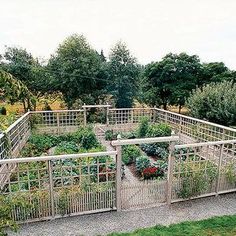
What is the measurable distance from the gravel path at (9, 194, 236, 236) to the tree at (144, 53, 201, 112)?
40.4 feet

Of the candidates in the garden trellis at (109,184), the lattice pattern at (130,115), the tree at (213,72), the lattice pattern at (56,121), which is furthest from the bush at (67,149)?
the tree at (213,72)

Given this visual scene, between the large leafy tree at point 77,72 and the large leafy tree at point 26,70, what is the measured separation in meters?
0.72

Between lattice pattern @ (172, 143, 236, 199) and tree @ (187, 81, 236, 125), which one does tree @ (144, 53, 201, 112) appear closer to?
tree @ (187, 81, 236, 125)

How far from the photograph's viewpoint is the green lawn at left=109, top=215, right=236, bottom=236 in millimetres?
4723

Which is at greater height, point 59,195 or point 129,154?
point 59,195

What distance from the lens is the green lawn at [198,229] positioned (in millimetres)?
4723

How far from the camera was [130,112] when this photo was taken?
43.4ft

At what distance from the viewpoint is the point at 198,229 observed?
15.9 feet

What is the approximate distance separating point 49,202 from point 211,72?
626 inches

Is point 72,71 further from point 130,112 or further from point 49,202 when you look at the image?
point 49,202

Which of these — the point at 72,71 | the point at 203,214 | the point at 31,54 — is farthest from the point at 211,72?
the point at 203,214

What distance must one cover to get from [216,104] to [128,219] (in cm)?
804

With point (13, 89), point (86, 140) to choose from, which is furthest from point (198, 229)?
point (86, 140)

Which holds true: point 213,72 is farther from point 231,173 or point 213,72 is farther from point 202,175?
point 202,175
